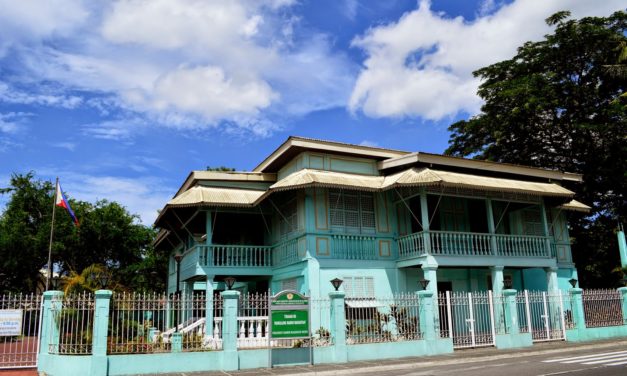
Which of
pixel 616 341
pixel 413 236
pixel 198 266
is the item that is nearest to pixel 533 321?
pixel 616 341

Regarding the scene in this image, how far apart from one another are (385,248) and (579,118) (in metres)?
16.5

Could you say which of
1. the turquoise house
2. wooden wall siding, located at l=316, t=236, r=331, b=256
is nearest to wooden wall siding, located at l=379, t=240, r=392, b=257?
the turquoise house

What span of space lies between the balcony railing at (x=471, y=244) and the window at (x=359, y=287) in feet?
5.20

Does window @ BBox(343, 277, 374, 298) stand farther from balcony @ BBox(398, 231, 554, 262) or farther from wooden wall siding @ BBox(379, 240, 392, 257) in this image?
balcony @ BBox(398, 231, 554, 262)

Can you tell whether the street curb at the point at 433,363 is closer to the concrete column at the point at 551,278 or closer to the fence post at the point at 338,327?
the fence post at the point at 338,327

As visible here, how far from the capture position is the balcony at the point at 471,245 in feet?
57.3

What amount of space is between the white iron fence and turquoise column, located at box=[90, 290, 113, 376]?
19.3 ft

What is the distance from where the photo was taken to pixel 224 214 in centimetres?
2062

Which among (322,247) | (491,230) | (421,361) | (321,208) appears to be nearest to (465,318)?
(421,361)

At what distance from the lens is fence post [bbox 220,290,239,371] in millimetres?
11984

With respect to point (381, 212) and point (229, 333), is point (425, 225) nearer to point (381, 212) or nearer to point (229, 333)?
point (381, 212)

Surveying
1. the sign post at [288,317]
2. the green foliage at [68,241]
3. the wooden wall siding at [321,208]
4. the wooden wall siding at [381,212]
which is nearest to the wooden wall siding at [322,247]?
the wooden wall siding at [321,208]

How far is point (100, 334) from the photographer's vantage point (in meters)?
11.1

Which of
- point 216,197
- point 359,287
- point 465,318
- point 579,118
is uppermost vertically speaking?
point 579,118
